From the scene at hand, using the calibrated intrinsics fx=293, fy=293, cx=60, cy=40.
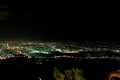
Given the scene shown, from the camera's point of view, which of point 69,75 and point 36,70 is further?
point 36,70

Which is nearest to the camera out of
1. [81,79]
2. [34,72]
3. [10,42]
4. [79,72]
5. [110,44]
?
[81,79]

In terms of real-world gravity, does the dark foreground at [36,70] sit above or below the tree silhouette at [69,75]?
below

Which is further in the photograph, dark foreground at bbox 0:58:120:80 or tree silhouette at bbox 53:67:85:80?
dark foreground at bbox 0:58:120:80

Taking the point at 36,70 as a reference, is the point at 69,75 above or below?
above

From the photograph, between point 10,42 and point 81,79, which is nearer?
point 81,79

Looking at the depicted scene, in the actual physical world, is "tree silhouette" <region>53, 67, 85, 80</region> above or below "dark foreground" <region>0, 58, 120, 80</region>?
above

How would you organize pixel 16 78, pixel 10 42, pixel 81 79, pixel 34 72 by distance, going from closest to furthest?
pixel 81 79, pixel 16 78, pixel 34 72, pixel 10 42

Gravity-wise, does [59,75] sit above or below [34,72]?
above

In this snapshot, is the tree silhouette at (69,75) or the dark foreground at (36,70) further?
the dark foreground at (36,70)

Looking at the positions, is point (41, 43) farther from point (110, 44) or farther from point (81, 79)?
point (81, 79)

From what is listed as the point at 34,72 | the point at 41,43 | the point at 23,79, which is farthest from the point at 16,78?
the point at 41,43
